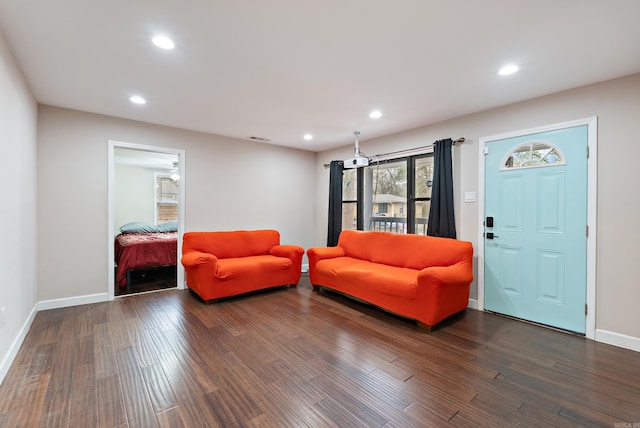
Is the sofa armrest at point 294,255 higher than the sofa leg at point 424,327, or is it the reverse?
the sofa armrest at point 294,255

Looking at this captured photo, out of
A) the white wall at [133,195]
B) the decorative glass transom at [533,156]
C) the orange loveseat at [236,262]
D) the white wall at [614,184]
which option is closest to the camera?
the white wall at [614,184]

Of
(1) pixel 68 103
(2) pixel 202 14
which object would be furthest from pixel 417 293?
(1) pixel 68 103

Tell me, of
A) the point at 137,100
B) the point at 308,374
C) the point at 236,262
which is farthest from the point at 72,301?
the point at 308,374

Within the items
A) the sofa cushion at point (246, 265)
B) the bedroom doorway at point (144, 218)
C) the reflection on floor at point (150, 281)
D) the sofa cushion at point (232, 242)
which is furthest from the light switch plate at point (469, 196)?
the reflection on floor at point (150, 281)

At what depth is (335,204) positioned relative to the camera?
517 centimetres

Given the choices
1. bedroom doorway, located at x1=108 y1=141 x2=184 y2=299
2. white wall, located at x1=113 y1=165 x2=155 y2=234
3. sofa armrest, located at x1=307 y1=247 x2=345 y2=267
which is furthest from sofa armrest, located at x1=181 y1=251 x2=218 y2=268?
white wall, located at x1=113 y1=165 x2=155 y2=234

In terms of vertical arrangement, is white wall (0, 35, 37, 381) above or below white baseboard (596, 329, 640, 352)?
above

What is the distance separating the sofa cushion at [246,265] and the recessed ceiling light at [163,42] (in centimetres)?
250

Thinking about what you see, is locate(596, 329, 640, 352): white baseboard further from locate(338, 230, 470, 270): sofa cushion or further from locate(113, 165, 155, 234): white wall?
locate(113, 165, 155, 234): white wall

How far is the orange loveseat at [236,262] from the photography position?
3.59 meters

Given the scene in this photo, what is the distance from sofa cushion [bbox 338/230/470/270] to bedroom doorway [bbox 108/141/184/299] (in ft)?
Answer: 8.84

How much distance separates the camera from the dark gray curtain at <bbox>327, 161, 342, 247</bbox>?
515cm

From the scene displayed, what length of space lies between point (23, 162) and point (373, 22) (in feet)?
10.9

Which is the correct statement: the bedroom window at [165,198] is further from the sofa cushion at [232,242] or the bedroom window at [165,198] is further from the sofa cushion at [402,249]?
the sofa cushion at [402,249]
